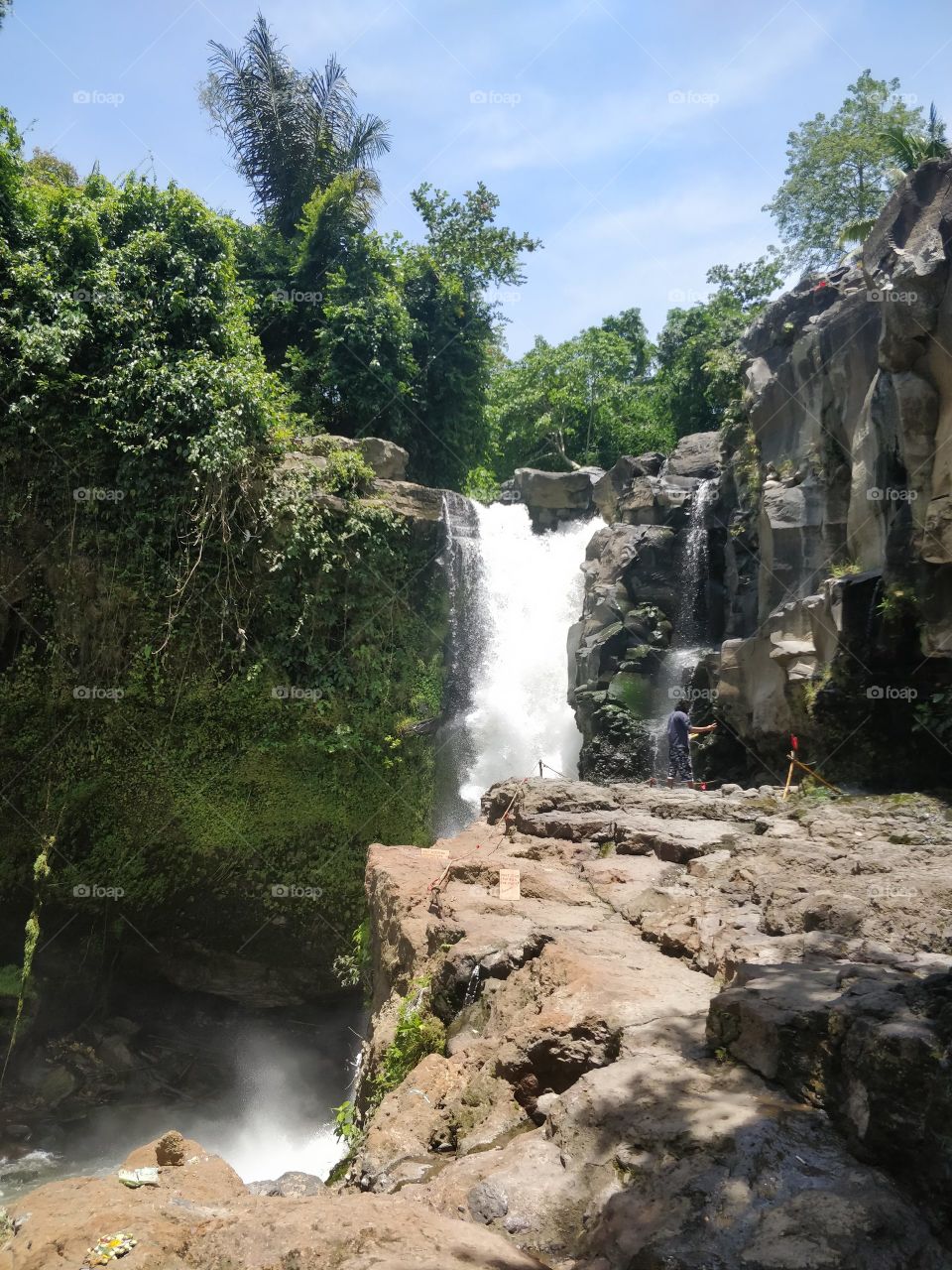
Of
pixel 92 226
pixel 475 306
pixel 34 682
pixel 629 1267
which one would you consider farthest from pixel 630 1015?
pixel 475 306

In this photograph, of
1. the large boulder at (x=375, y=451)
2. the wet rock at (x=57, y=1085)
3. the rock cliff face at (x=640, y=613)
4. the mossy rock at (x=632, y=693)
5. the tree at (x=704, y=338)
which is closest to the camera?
the wet rock at (x=57, y=1085)

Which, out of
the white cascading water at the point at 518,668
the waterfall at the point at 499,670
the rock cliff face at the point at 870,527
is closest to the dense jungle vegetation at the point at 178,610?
the waterfall at the point at 499,670

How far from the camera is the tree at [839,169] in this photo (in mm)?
27078

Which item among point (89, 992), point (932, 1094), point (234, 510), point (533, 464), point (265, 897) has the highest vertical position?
point (533, 464)

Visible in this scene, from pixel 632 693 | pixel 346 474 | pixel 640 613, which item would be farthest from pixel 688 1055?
pixel 640 613

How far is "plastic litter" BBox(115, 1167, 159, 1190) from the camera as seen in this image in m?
3.92

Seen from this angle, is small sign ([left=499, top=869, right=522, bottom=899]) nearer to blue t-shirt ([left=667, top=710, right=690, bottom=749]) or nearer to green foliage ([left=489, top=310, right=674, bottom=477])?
blue t-shirt ([left=667, top=710, right=690, bottom=749])

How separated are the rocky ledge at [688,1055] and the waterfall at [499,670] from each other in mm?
9569

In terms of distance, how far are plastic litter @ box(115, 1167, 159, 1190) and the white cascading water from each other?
1198 cm

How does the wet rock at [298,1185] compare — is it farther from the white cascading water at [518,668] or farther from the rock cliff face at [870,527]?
the white cascading water at [518,668]

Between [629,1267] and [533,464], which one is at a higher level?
[533,464]

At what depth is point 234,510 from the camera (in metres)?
13.1

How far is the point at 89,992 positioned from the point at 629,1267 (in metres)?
12.9

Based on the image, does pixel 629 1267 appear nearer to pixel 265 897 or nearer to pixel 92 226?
pixel 265 897
